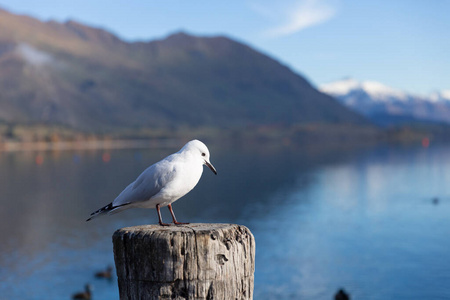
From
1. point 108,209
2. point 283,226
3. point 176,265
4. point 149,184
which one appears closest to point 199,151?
point 149,184

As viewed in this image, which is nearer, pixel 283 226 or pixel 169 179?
pixel 169 179

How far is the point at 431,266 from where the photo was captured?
51.8m

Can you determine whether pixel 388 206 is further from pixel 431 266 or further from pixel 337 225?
pixel 431 266

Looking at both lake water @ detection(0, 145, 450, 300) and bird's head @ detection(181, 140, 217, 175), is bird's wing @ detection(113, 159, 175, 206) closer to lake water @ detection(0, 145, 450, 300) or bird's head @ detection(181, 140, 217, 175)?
bird's head @ detection(181, 140, 217, 175)

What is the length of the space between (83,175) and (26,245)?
7230cm

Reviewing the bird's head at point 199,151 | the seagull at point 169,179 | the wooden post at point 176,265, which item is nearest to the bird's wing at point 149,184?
the seagull at point 169,179

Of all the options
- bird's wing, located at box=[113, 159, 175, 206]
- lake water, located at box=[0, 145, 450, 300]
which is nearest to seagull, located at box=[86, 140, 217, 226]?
bird's wing, located at box=[113, 159, 175, 206]

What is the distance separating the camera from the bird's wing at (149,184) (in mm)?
6055

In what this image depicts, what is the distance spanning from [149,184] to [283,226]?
69.0m

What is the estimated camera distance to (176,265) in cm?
461

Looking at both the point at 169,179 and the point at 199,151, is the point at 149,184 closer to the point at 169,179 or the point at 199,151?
the point at 169,179

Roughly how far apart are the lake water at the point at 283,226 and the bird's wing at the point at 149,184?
3872 centimetres

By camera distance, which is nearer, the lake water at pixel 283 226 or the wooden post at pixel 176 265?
the wooden post at pixel 176 265

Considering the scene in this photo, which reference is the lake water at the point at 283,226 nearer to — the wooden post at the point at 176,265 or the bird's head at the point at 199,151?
the bird's head at the point at 199,151
